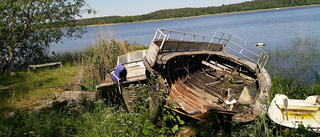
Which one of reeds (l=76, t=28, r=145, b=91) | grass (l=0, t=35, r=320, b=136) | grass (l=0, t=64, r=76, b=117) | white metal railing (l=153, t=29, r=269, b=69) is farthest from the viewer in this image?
reeds (l=76, t=28, r=145, b=91)

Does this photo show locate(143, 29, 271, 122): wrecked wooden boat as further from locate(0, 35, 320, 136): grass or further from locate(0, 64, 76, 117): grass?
locate(0, 64, 76, 117): grass

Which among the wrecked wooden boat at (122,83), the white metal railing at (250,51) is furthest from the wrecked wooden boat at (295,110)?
the wrecked wooden boat at (122,83)

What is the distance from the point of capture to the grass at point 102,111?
643 cm

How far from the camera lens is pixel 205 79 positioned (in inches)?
500

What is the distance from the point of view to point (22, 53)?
18234 mm

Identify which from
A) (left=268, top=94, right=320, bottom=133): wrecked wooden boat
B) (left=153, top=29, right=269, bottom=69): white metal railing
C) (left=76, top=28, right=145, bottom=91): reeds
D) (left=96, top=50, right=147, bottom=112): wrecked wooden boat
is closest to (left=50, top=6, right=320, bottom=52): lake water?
(left=76, top=28, right=145, bottom=91): reeds

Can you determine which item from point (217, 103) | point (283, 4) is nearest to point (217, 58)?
point (217, 103)

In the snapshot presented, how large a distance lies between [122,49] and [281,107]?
30.9 feet

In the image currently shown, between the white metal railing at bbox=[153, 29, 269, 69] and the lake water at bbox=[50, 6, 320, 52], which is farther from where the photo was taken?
A: the lake water at bbox=[50, 6, 320, 52]

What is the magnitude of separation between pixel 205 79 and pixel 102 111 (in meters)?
6.46

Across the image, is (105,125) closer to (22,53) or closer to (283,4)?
(22,53)

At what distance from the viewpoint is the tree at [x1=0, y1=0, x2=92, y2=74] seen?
14.9m

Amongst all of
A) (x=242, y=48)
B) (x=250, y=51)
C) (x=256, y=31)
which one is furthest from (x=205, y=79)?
(x=256, y=31)

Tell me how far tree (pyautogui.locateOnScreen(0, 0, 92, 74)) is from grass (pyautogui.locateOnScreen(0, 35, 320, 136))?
212 cm
